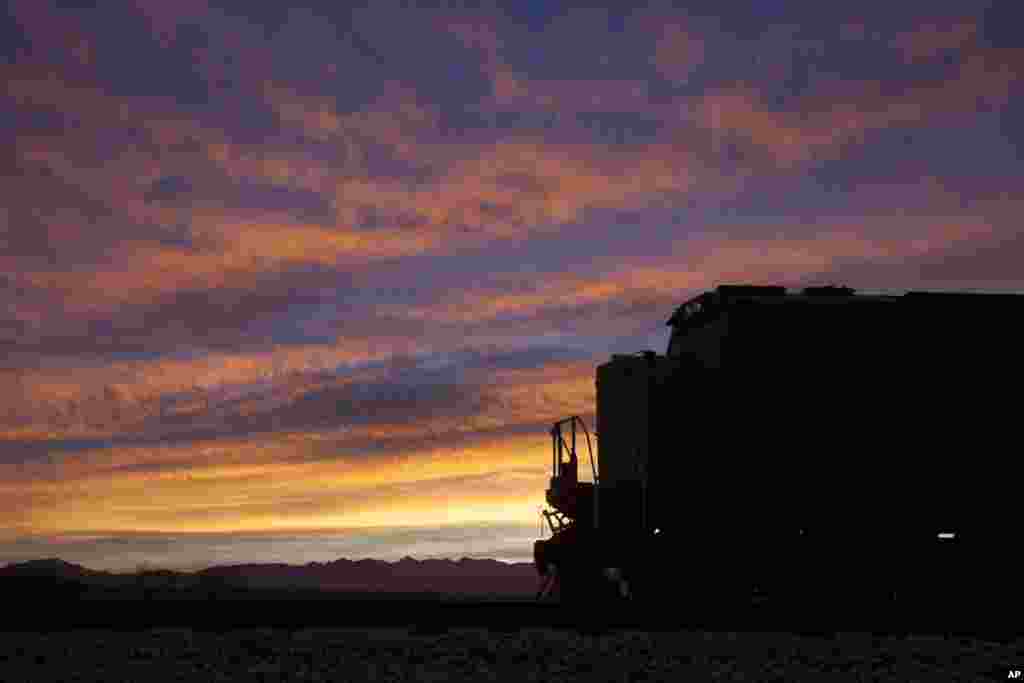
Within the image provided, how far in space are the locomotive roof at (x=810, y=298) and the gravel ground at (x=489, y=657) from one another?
21.1ft

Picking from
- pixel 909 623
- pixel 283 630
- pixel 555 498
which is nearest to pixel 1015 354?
pixel 909 623

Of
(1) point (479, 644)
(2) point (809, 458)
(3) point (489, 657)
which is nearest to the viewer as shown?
(3) point (489, 657)

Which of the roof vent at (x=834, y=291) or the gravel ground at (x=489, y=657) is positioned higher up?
the roof vent at (x=834, y=291)

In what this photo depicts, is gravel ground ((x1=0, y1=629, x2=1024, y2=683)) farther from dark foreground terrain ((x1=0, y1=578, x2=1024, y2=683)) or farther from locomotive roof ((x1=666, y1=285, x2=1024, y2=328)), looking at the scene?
locomotive roof ((x1=666, y1=285, x2=1024, y2=328))

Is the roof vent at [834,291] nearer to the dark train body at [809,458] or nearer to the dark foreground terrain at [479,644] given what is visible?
the dark train body at [809,458]

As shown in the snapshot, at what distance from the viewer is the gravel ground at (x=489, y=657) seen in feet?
38.0

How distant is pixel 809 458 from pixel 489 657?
26.8 feet

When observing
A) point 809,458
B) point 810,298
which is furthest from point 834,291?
point 809,458

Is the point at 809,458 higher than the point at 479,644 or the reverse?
higher

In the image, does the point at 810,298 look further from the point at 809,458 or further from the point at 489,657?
the point at 489,657

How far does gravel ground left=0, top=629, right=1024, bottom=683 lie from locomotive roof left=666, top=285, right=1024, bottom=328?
642cm

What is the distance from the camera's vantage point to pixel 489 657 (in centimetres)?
1260

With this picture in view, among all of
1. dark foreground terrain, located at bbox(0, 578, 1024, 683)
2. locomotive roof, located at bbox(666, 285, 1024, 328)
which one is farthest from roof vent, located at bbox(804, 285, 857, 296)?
dark foreground terrain, located at bbox(0, 578, 1024, 683)

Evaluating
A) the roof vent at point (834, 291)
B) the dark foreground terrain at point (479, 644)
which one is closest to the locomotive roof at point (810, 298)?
the roof vent at point (834, 291)
